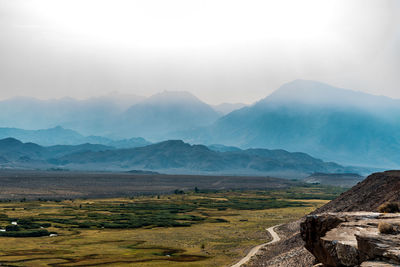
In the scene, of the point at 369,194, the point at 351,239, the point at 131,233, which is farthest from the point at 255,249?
the point at 351,239

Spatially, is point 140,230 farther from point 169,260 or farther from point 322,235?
point 322,235

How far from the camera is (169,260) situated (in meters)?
73.6

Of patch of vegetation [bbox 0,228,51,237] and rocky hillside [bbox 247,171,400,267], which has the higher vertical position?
rocky hillside [bbox 247,171,400,267]

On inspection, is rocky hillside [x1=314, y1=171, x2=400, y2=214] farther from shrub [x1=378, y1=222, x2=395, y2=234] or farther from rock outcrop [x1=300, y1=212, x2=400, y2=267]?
shrub [x1=378, y1=222, x2=395, y2=234]

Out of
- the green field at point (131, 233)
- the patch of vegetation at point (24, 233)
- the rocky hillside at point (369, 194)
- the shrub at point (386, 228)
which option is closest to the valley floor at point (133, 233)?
the green field at point (131, 233)

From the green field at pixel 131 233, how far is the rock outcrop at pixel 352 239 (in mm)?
44752

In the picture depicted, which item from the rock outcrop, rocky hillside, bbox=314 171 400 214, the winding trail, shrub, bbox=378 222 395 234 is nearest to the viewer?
the rock outcrop

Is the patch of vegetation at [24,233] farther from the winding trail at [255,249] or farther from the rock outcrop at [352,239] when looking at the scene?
the rock outcrop at [352,239]

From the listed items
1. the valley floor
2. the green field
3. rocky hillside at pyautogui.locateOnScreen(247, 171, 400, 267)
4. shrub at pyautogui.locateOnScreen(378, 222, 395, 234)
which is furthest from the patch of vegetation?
shrub at pyautogui.locateOnScreen(378, 222, 395, 234)

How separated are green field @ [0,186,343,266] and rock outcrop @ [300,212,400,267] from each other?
147 ft

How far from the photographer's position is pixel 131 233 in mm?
103250

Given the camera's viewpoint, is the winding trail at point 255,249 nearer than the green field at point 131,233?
Yes

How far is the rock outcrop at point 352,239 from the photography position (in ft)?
74.3

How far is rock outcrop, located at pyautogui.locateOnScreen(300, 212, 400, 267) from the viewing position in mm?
22656
